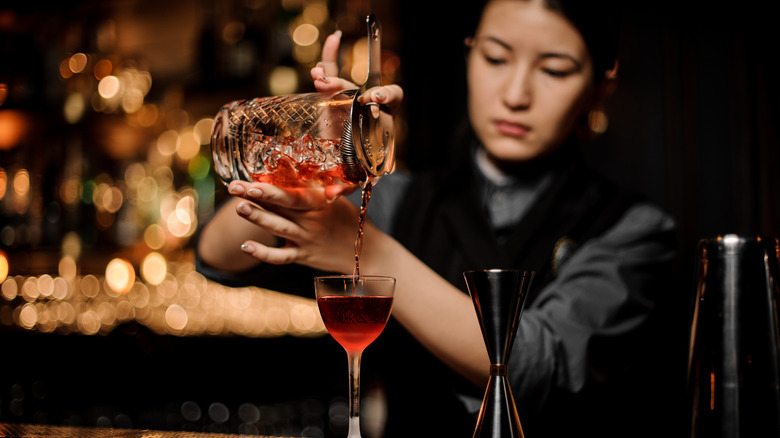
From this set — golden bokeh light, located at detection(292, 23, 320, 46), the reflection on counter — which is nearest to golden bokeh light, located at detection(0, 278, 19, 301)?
the reflection on counter

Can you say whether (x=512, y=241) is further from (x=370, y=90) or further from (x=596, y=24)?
(x=370, y=90)

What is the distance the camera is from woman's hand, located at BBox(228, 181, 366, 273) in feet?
3.05

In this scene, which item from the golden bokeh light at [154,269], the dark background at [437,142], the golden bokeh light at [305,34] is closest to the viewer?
the dark background at [437,142]

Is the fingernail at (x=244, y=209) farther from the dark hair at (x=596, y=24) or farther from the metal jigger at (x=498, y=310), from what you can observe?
the dark hair at (x=596, y=24)

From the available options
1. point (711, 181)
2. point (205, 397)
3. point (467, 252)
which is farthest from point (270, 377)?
point (711, 181)

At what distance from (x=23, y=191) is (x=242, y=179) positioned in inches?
89.4

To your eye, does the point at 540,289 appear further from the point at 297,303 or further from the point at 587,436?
the point at 297,303

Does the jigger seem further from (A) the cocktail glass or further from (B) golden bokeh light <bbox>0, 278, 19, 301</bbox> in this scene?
(B) golden bokeh light <bbox>0, 278, 19, 301</bbox>

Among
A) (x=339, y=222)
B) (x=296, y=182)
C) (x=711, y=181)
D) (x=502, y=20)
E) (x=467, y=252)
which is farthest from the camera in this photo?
(x=711, y=181)

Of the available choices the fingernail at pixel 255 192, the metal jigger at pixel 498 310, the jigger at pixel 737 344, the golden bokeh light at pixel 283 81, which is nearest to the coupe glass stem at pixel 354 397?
the metal jigger at pixel 498 310

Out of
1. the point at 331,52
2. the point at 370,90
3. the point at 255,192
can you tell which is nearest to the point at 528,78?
the point at 331,52

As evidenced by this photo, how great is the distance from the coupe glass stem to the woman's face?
71 cm

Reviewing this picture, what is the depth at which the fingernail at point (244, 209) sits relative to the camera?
924 millimetres

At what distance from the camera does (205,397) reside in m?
2.35
